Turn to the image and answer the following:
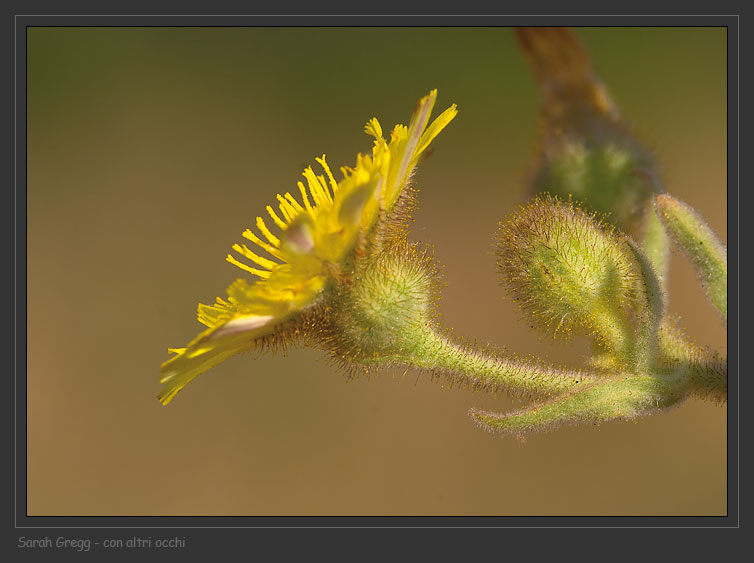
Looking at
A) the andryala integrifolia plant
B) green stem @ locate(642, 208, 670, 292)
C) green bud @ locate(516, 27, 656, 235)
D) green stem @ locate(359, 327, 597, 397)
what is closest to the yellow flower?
the andryala integrifolia plant

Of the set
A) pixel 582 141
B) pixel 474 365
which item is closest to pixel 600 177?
pixel 582 141

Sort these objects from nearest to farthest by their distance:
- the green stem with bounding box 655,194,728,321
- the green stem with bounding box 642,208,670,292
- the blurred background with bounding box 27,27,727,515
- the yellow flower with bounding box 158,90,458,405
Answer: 1. the yellow flower with bounding box 158,90,458,405
2. the green stem with bounding box 655,194,728,321
3. the green stem with bounding box 642,208,670,292
4. the blurred background with bounding box 27,27,727,515

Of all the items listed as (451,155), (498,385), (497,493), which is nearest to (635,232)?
(498,385)

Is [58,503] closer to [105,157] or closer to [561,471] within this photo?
[105,157]

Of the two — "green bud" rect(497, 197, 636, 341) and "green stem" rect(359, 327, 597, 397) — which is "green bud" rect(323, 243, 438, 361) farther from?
"green bud" rect(497, 197, 636, 341)

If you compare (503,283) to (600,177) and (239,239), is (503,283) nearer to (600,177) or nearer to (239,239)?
(600,177)

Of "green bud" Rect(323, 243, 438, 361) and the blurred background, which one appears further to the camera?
the blurred background

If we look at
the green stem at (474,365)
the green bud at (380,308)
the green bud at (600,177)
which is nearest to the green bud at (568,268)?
the green stem at (474,365)
